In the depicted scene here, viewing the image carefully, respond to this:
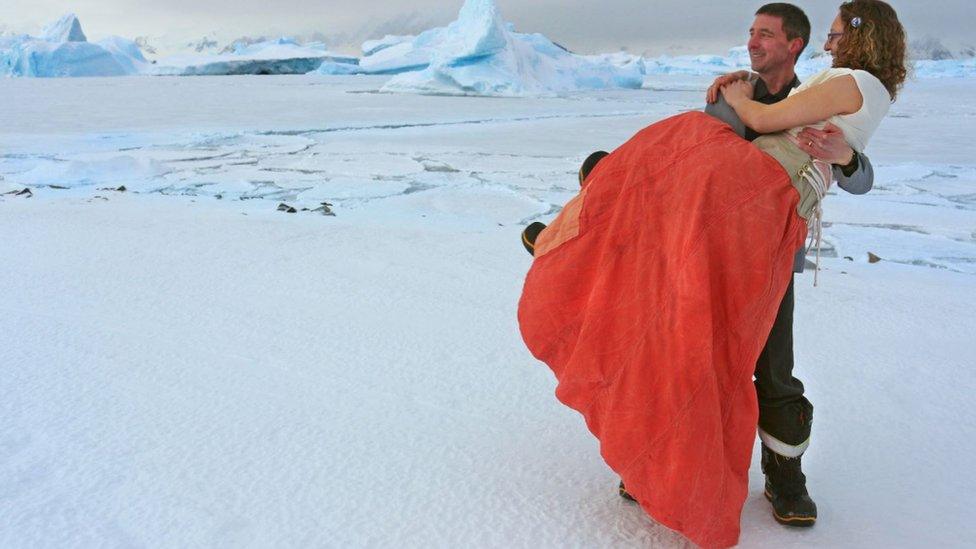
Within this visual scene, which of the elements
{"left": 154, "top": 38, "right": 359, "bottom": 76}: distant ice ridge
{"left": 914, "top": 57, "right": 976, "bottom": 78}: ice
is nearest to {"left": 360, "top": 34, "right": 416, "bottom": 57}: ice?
{"left": 154, "top": 38, "right": 359, "bottom": 76}: distant ice ridge

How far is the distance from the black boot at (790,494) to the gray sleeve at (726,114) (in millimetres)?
635

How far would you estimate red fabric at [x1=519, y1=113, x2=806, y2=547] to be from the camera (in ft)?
4.21

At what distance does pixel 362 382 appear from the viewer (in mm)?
2131

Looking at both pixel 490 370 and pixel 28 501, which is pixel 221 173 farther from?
pixel 28 501

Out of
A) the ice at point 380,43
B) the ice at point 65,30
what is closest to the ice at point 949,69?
the ice at point 380,43

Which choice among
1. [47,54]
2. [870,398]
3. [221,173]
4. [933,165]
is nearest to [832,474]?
[870,398]

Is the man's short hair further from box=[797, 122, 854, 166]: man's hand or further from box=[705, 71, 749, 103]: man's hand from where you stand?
box=[797, 122, 854, 166]: man's hand

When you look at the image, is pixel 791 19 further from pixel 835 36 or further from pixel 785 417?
pixel 785 417

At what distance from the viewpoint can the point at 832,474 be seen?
1723 millimetres

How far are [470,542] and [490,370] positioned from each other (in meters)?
0.92

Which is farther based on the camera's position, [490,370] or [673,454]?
[490,370]

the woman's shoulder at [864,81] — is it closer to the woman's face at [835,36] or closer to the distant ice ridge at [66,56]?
the woman's face at [835,36]

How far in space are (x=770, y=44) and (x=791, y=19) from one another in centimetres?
6

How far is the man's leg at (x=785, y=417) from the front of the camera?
1460mm
